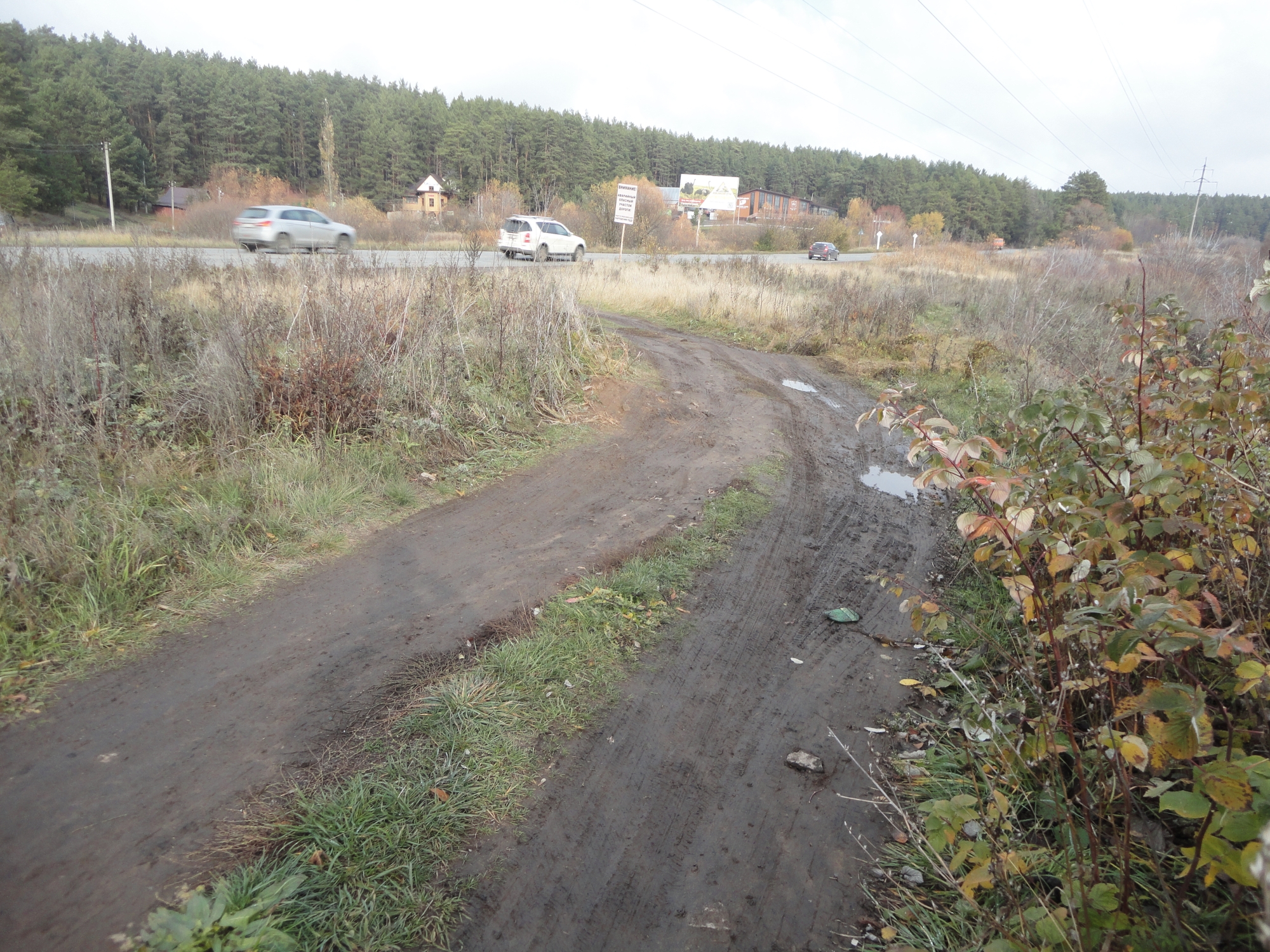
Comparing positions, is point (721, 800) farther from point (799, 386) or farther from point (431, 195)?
point (431, 195)

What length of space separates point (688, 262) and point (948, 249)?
25009 millimetres

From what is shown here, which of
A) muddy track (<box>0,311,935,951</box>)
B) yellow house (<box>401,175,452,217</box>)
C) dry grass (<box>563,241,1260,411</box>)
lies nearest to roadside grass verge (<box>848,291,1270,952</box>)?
muddy track (<box>0,311,935,951</box>)

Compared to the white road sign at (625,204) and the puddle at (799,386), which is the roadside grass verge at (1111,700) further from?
the white road sign at (625,204)

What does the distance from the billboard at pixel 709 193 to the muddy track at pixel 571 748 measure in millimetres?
66282

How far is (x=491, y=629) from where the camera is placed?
4227 millimetres

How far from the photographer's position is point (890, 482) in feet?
25.3

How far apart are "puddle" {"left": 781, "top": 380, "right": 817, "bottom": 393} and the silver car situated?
1330 centimetres

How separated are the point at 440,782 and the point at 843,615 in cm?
288

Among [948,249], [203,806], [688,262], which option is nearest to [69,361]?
[203,806]

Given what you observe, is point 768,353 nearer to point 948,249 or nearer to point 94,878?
point 94,878

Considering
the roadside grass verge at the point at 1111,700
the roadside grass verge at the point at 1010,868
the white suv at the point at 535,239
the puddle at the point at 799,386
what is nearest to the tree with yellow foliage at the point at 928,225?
the white suv at the point at 535,239

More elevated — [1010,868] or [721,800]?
[1010,868]

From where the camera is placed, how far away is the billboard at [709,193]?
68.7m

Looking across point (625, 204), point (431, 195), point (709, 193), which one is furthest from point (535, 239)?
point (709, 193)
